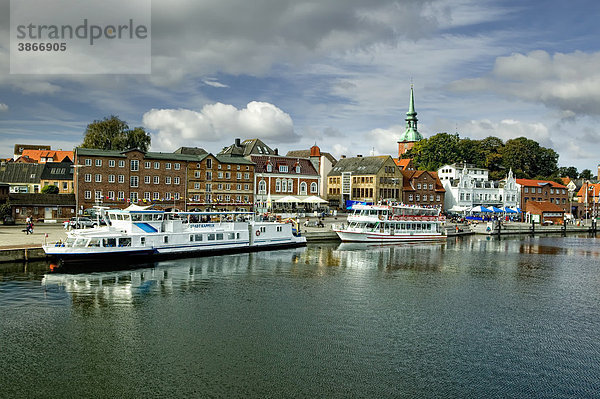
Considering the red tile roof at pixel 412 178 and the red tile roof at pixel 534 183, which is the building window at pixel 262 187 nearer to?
the red tile roof at pixel 412 178

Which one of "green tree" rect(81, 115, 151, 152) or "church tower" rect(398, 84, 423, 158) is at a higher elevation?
"church tower" rect(398, 84, 423, 158)

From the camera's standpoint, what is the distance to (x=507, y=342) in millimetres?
26453

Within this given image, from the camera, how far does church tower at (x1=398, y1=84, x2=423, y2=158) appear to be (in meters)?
153

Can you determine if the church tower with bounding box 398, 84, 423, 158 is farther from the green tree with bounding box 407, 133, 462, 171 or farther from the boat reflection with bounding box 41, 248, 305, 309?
the boat reflection with bounding box 41, 248, 305, 309

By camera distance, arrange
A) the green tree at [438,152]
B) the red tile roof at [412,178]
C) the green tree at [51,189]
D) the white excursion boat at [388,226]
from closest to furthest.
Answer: the white excursion boat at [388,226] < the green tree at [51,189] < the red tile roof at [412,178] < the green tree at [438,152]

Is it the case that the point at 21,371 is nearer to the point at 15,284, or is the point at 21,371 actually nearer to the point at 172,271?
the point at 15,284

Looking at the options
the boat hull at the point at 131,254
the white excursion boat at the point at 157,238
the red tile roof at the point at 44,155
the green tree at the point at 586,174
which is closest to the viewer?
the boat hull at the point at 131,254

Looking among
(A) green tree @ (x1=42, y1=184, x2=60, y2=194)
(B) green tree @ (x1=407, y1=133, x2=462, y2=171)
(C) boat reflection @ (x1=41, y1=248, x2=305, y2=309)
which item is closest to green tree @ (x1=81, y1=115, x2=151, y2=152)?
(A) green tree @ (x1=42, y1=184, x2=60, y2=194)

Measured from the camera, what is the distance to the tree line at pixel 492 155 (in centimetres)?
12444

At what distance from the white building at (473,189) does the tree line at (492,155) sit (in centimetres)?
564

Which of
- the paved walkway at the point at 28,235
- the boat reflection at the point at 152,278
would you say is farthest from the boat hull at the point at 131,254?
the paved walkway at the point at 28,235

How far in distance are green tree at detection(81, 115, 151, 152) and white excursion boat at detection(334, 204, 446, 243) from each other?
4843cm

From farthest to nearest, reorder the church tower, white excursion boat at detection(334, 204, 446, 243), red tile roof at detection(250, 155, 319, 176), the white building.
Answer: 1. the church tower
2. the white building
3. red tile roof at detection(250, 155, 319, 176)
4. white excursion boat at detection(334, 204, 446, 243)

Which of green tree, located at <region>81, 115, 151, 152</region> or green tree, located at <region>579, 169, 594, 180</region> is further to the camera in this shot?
green tree, located at <region>579, 169, 594, 180</region>
